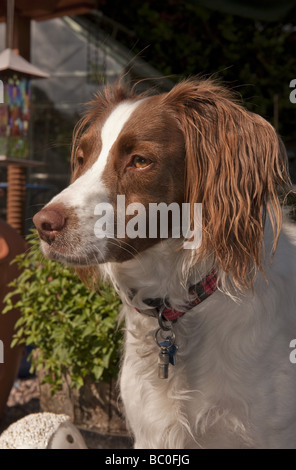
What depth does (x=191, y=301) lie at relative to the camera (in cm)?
248

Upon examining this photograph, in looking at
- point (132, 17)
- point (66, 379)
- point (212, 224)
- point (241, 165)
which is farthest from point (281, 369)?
point (132, 17)

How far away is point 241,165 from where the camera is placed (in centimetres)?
241

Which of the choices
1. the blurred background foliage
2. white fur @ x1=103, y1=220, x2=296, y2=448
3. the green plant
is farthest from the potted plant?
the blurred background foliage

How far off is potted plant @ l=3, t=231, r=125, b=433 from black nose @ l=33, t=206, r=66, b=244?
144 centimetres

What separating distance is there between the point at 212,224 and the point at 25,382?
10.8ft

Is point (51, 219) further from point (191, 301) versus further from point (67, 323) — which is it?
point (67, 323)

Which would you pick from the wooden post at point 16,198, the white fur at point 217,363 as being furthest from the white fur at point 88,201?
the wooden post at point 16,198

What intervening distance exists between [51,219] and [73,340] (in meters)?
1.70

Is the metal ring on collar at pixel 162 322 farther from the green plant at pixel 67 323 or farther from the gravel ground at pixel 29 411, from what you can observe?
the gravel ground at pixel 29 411

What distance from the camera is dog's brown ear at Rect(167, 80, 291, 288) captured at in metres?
2.35

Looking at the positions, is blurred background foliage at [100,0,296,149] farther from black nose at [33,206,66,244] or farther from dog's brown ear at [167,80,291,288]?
black nose at [33,206,66,244]

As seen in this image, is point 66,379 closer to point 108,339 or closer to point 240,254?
point 108,339

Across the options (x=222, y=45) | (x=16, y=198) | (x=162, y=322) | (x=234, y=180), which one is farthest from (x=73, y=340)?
(x=222, y=45)

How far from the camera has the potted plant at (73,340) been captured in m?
3.71
